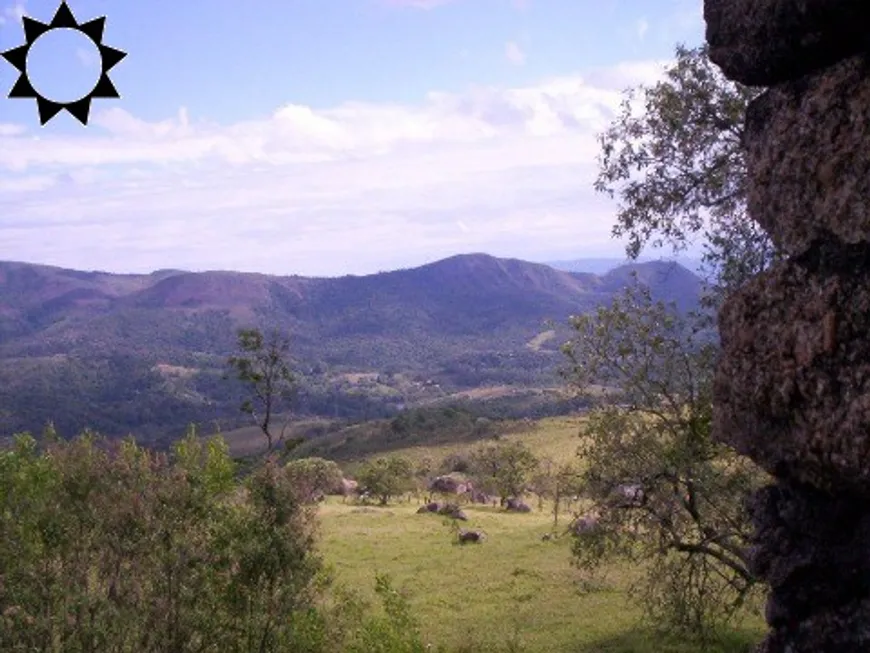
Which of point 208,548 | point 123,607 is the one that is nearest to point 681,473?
point 208,548

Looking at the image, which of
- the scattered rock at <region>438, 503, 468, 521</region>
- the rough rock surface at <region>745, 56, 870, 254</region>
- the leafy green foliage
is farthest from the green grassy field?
the rough rock surface at <region>745, 56, 870, 254</region>

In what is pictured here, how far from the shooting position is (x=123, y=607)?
19.7 metres

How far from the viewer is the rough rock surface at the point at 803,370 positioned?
948 centimetres

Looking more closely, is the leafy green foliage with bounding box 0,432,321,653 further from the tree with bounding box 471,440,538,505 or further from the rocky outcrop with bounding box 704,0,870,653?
the tree with bounding box 471,440,538,505

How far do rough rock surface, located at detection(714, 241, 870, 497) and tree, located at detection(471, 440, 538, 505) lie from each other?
6480cm

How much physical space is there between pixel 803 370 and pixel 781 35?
4316 millimetres

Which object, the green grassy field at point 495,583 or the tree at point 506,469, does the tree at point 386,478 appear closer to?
the tree at point 506,469

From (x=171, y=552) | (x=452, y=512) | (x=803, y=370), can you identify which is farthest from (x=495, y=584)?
(x=803, y=370)

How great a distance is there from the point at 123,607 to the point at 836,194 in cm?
1722

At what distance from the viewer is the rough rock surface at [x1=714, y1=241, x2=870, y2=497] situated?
31.1 ft

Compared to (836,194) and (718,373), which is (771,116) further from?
(718,373)

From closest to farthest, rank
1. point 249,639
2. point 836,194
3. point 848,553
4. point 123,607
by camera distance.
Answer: point 836,194
point 848,553
point 123,607
point 249,639

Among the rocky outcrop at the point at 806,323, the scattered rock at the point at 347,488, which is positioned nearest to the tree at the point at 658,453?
the rocky outcrop at the point at 806,323

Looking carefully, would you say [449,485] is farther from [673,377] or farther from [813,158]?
[813,158]
